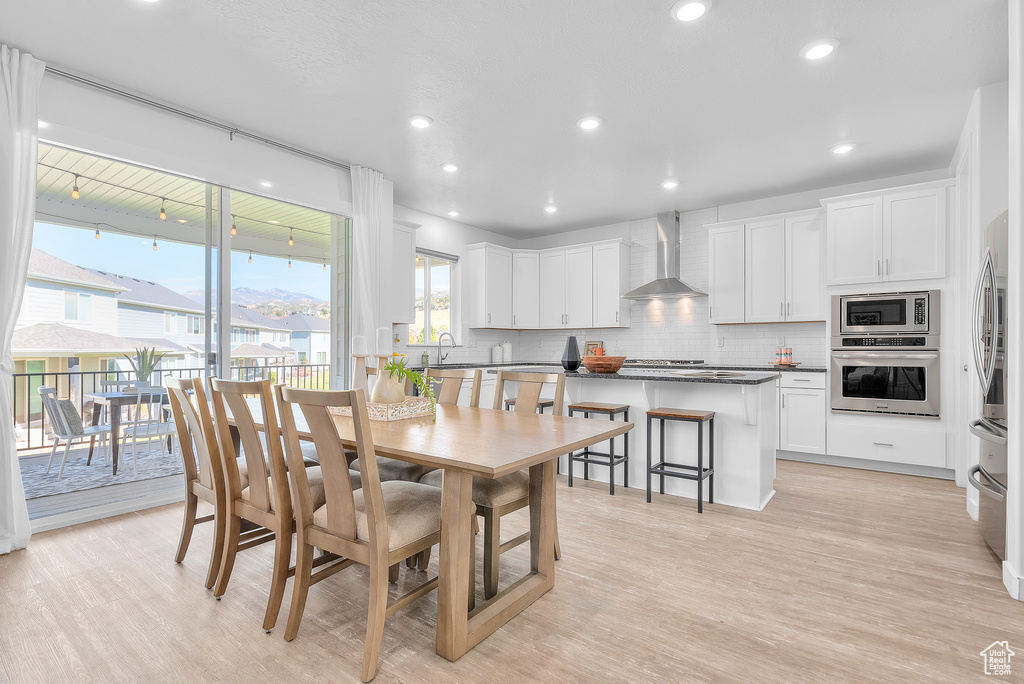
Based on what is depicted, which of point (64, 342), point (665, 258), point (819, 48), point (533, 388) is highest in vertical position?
point (819, 48)

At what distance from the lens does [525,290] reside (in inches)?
277

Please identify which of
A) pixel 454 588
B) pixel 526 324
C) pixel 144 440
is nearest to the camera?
pixel 454 588

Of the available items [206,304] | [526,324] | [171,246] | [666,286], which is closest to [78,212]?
[171,246]

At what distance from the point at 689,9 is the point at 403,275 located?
3.57 meters

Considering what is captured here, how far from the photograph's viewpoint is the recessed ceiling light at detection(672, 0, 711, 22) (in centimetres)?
239

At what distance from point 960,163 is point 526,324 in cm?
462

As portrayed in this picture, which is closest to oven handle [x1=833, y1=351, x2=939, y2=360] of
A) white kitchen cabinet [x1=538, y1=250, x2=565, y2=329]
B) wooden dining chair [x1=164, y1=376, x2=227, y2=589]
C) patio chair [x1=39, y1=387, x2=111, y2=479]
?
white kitchen cabinet [x1=538, y1=250, x2=565, y2=329]

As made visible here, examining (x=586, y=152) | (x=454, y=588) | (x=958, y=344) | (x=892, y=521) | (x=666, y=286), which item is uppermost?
(x=586, y=152)

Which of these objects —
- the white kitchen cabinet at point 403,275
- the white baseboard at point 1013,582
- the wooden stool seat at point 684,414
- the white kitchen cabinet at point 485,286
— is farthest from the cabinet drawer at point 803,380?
the white kitchen cabinet at point 403,275

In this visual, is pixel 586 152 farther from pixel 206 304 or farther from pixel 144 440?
pixel 144 440

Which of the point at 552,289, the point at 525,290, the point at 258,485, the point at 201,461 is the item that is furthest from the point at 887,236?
the point at 201,461

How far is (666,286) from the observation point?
5.93m

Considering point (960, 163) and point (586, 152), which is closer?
point (960, 163)

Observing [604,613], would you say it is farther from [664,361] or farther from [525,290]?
[525,290]
